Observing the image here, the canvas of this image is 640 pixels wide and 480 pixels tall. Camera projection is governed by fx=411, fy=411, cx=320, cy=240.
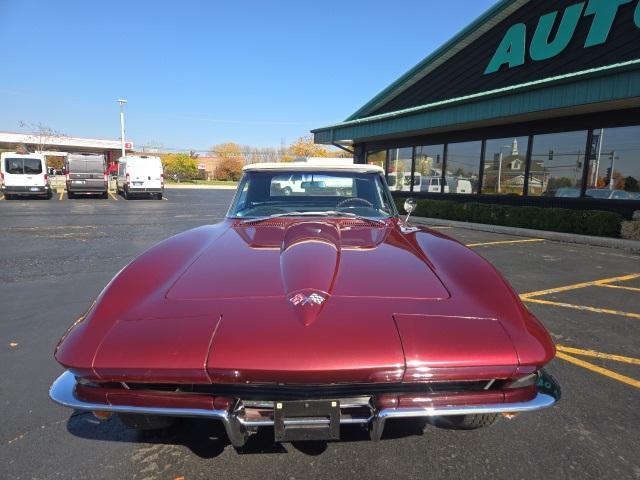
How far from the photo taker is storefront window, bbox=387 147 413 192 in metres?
16.8

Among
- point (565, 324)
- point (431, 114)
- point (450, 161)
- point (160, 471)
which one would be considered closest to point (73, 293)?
point (160, 471)

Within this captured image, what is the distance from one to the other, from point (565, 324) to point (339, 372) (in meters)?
3.57

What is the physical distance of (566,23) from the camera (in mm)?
11109

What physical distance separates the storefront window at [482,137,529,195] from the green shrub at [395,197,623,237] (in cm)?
109

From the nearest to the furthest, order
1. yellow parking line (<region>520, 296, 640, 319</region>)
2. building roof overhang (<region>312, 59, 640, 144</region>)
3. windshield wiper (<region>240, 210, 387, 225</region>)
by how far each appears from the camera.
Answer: windshield wiper (<region>240, 210, 387, 225</region>), yellow parking line (<region>520, 296, 640, 319</region>), building roof overhang (<region>312, 59, 640, 144</region>)

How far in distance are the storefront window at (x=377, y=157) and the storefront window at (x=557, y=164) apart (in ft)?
22.4

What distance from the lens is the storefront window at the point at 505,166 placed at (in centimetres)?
1252

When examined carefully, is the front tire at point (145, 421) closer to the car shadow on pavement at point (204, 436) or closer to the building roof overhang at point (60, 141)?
the car shadow on pavement at point (204, 436)

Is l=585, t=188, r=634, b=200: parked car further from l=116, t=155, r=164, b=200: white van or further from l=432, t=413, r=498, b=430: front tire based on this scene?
l=116, t=155, r=164, b=200: white van

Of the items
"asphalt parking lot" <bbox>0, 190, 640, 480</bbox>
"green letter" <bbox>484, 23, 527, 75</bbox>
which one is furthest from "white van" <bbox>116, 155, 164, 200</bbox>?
"asphalt parking lot" <bbox>0, 190, 640, 480</bbox>

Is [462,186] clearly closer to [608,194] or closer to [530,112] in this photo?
[530,112]

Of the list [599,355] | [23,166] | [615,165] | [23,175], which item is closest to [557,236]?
[615,165]

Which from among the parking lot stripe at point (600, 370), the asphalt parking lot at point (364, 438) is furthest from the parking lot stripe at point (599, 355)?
the parking lot stripe at point (600, 370)

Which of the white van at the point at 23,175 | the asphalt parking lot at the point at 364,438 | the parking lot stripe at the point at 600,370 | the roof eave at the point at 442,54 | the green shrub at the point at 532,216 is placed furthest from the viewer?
the white van at the point at 23,175
